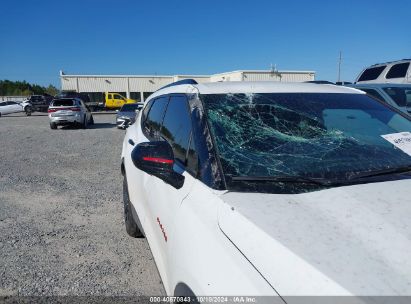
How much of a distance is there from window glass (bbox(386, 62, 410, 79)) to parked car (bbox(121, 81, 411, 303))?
8820 mm

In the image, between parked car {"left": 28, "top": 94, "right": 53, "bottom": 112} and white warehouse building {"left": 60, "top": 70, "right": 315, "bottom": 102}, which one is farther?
white warehouse building {"left": 60, "top": 70, "right": 315, "bottom": 102}

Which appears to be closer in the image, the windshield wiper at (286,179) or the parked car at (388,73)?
the windshield wiper at (286,179)

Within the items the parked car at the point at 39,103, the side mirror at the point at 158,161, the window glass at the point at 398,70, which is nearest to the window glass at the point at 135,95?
the parked car at the point at 39,103

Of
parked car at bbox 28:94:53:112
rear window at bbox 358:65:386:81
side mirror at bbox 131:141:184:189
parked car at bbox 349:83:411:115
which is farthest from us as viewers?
parked car at bbox 28:94:53:112

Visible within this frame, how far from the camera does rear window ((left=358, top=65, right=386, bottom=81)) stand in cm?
1127

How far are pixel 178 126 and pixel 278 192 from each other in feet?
3.51

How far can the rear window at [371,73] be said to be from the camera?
11.3 meters

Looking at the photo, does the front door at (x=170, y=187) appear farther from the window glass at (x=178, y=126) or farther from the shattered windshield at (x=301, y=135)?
the shattered windshield at (x=301, y=135)

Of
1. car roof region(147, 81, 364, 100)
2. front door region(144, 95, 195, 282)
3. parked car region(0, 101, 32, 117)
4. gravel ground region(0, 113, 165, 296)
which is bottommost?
gravel ground region(0, 113, 165, 296)

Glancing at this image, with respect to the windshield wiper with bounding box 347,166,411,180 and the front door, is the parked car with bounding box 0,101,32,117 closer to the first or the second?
the front door

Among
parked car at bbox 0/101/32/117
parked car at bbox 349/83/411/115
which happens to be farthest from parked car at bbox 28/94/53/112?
parked car at bbox 349/83/411/115

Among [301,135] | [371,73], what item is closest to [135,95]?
[371,73]

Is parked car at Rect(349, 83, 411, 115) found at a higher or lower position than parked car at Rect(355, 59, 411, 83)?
lower

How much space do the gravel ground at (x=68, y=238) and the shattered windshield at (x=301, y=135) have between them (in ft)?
5.41
